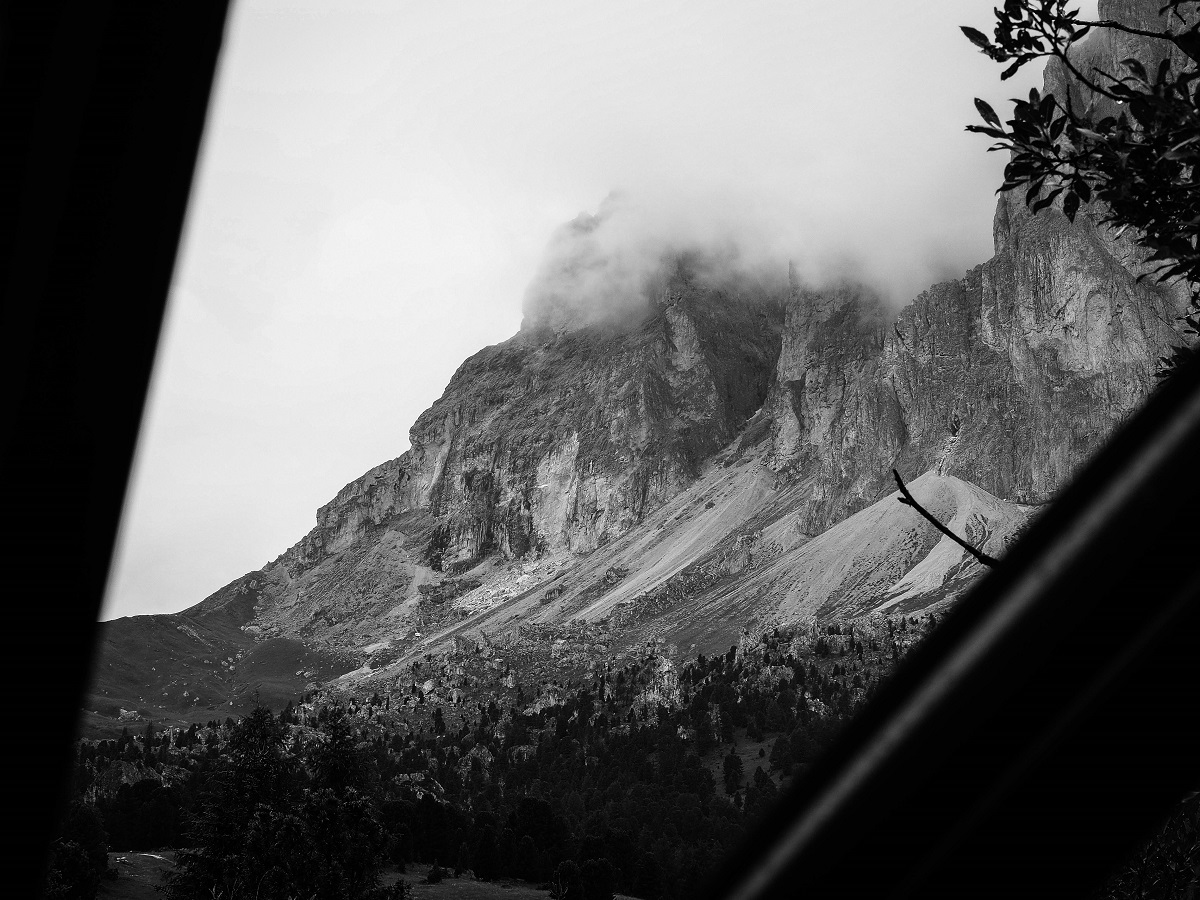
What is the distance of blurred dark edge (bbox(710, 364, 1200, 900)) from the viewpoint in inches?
44.2

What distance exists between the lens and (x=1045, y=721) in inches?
45.7

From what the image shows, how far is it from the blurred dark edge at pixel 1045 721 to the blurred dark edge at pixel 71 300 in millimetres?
1006

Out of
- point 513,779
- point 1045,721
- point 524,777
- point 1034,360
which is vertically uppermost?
point 1045,721

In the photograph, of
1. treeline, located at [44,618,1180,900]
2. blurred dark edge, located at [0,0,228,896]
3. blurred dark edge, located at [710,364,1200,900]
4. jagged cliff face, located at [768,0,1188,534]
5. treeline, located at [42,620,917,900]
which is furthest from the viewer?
jagged cliff face, located at [768,0,1188,534]

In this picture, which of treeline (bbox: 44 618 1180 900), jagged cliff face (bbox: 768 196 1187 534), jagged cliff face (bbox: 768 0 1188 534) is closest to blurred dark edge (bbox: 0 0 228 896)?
treeline (bbox: 44 618 1180 900)

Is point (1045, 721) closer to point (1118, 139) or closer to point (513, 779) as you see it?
point (1118, 139)

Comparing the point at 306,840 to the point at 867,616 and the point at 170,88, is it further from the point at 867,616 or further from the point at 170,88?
the point at 867,616

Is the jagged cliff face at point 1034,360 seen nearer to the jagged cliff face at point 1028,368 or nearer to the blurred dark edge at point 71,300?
the jagged cliff face at point 1028,368

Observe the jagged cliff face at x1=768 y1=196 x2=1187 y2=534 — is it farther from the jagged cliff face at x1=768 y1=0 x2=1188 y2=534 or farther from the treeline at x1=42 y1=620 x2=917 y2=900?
the treeline at x1=42 y1=620 x2=917 y2=900

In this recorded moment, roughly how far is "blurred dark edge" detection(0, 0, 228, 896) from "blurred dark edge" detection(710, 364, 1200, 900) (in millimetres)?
1006

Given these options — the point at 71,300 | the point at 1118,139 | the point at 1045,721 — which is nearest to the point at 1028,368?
the point at 1118,139

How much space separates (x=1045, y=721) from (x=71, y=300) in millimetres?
1368

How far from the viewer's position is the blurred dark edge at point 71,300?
1465mm

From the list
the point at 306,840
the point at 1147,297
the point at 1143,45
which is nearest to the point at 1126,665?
the point at 306,840
